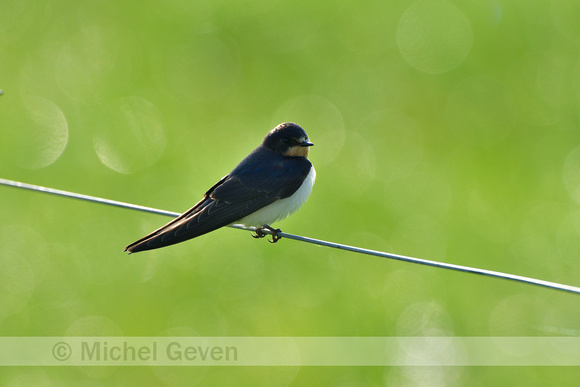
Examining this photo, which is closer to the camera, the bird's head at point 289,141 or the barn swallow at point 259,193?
the barn swallow at point 259,193

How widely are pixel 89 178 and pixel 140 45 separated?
2.65 m

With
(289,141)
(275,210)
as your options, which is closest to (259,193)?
(275,210)

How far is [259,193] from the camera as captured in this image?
4754 mm

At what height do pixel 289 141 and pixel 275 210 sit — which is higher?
pixel 289 141

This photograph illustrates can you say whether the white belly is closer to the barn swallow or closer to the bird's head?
the barn swallow

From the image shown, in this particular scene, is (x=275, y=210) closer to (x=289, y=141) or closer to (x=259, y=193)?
(x=259, y=193)

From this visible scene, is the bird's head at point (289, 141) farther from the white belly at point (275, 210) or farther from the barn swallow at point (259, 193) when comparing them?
the white belly at point (275, 210)

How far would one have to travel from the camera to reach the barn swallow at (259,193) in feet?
14.6

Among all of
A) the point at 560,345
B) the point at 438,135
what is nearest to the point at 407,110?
the point at 438,135

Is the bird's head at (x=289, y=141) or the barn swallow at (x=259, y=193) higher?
the bird's head at (x=289, y=141)

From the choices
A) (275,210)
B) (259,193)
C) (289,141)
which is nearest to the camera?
(259,193)

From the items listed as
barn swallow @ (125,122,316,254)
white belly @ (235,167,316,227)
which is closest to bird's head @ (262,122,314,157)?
barn swallow @ (125,122,316,254)

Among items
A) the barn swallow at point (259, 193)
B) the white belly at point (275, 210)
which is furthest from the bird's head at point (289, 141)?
the white belly at point (275, 210)

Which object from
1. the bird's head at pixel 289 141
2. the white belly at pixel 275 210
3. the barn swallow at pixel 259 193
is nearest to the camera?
the barn swallow at pixel 259 193
